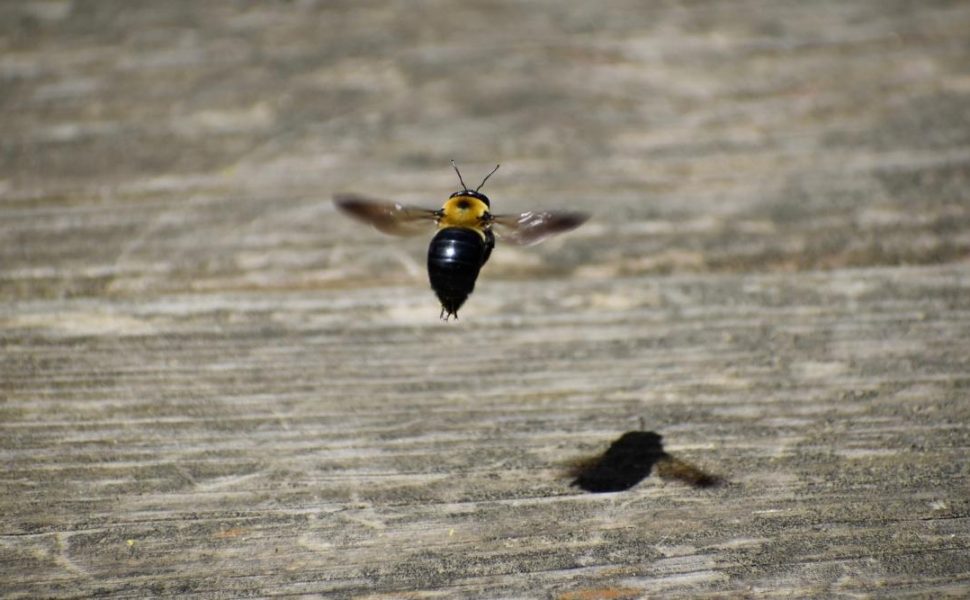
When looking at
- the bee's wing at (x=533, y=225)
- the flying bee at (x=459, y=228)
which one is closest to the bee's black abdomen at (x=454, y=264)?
the flying bee at (x=459, y=228)

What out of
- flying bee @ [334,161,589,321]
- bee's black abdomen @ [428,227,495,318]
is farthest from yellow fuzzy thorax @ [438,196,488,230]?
bee's black abdomen @ [428,227,495,318]

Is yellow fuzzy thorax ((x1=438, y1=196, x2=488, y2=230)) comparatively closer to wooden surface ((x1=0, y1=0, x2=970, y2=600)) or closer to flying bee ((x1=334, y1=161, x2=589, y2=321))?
flying bee ((x1=334, y1=161, x2=589, y2=321))

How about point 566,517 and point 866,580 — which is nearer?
point 866,580

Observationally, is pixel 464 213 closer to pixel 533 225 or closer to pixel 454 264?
pixel 533 225

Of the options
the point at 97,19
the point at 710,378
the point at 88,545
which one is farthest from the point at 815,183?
the point at 97,19

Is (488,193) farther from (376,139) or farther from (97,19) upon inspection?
(97,19)
